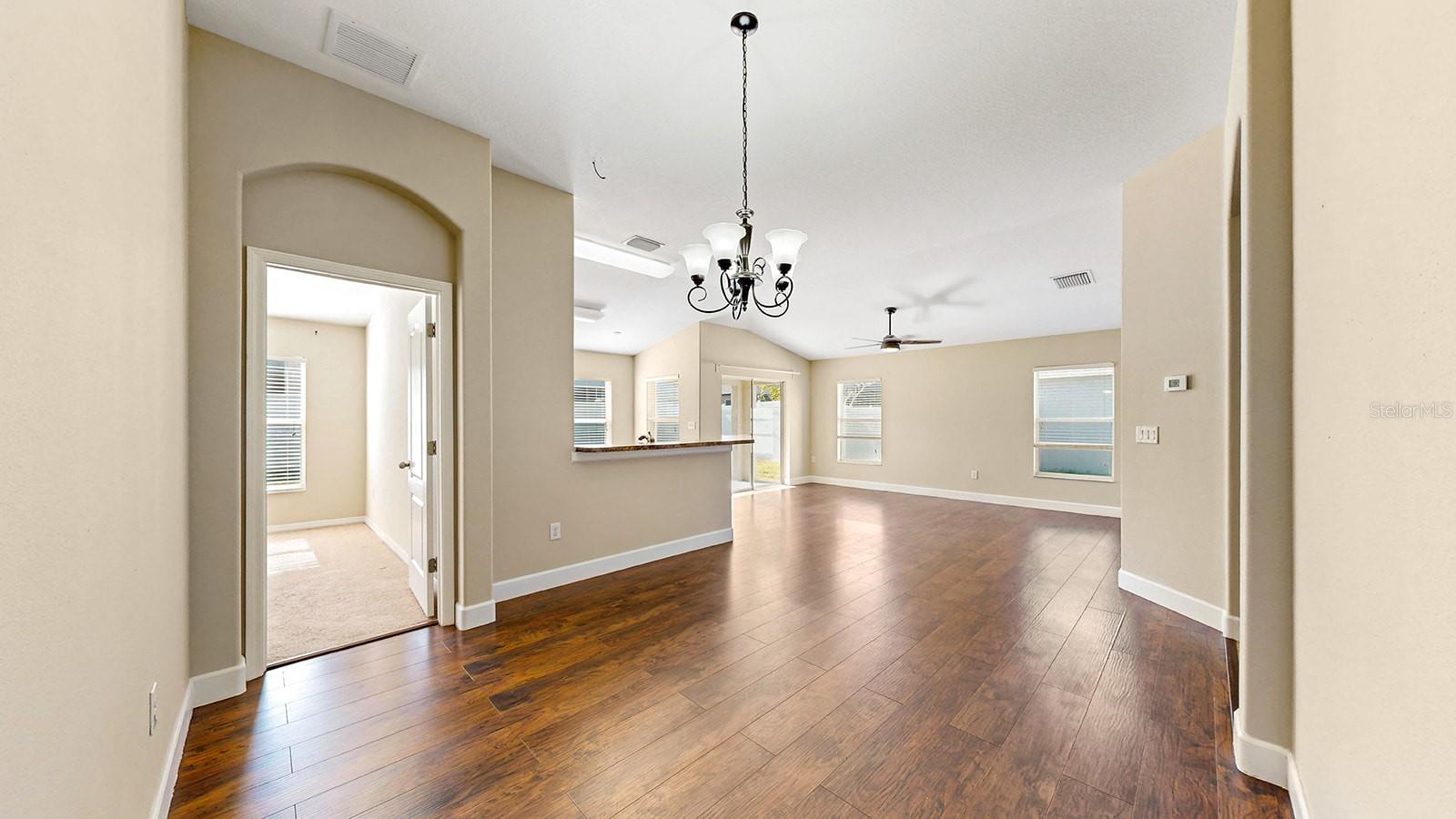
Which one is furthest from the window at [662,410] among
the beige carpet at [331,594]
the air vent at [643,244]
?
the beige carpet at [331,594]

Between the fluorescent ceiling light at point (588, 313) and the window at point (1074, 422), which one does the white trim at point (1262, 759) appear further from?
the fluorescent ceiling light at point (588, 313)

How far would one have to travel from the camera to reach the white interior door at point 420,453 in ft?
10.3

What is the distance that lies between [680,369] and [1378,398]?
738 cm

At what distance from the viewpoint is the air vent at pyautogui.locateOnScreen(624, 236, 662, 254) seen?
465 centimetres

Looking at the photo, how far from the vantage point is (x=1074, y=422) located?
22.9ft

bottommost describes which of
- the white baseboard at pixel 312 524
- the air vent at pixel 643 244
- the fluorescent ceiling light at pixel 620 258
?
the white baseboard at pixel 312 524

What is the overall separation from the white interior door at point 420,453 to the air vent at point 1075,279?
5719mm

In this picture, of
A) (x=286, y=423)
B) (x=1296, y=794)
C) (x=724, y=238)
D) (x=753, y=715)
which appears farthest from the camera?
(x=286, y=423)

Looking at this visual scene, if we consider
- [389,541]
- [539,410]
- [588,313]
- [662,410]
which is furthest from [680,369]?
[539,410]

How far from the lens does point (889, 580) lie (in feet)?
12.7

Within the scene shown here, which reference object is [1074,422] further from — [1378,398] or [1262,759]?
[1378,398]

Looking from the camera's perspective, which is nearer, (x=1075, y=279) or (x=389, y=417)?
(x=389, y=417)

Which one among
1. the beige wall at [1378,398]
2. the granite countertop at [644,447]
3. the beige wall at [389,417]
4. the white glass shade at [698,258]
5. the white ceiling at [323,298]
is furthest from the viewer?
the white ceiling at [323,298]

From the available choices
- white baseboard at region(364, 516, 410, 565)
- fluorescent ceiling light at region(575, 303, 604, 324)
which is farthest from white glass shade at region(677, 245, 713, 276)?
fluorescent ceiling light at region(575, 303, 604, 324)
